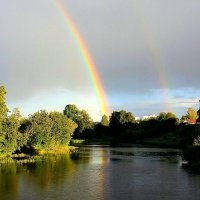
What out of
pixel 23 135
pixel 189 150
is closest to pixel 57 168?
pixel 23 135

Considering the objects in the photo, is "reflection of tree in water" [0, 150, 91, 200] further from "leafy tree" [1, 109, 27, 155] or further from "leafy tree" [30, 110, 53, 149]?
"leafy tree" [30, 110, 53, 149]

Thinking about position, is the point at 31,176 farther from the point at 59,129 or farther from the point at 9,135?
the point at 59,129

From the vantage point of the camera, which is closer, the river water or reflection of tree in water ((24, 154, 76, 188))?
the river water

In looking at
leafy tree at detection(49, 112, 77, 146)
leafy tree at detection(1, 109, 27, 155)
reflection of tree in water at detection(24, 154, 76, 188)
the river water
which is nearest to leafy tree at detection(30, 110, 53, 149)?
leafy tree at detection(49, 112, 77, 146)

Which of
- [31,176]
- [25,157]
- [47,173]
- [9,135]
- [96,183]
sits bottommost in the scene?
[96,183]

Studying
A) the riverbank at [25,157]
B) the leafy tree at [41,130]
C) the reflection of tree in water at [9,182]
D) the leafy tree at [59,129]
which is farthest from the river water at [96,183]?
the leafy tree at [59,129]

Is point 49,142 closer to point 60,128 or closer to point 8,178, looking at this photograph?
point 60,128

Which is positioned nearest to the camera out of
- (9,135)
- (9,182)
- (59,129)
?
(9,182)

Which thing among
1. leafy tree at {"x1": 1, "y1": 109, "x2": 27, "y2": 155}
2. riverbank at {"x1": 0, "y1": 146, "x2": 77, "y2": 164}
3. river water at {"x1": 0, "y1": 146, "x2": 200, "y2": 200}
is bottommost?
river water at {"x1": 0, "y1": 146, "x2": 200, "y2": 200}

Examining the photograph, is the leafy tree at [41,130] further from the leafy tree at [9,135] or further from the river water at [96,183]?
the river water at [96,183]

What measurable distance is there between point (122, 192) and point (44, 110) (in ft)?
256

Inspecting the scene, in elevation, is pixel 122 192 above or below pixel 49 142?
below

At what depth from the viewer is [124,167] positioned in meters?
75.8

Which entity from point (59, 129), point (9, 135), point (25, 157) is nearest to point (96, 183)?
point (9, 135)
